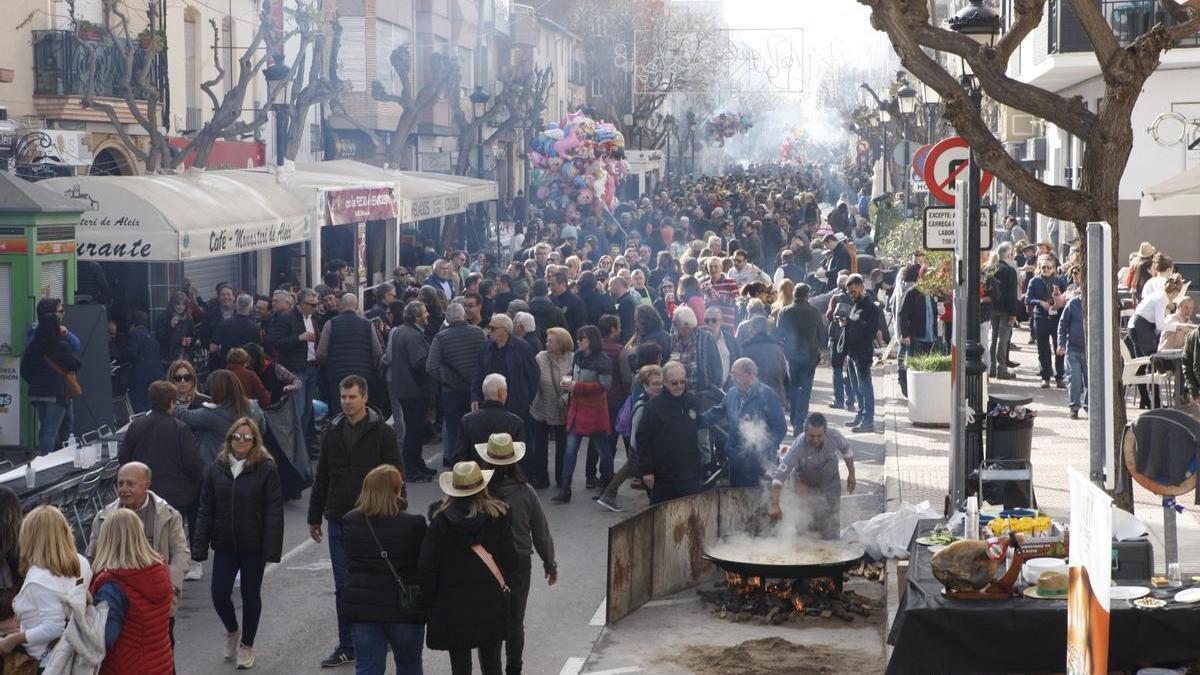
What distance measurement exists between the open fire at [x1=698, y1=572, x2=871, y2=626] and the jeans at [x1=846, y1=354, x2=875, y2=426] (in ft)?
24.2

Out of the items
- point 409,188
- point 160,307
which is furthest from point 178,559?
point 409,188

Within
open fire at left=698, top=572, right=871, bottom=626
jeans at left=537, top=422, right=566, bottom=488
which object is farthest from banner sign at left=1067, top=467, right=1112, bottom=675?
jeans at left=537, top=422, right=566, bottom=488

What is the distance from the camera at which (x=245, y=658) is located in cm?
987

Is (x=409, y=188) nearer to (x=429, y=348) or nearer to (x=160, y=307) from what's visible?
(x=160, y=307)

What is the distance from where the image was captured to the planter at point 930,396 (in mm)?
18422

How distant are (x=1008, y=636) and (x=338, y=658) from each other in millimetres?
4284

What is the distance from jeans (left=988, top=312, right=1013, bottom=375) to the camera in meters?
21.4

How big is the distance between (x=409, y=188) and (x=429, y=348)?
13.2 meters

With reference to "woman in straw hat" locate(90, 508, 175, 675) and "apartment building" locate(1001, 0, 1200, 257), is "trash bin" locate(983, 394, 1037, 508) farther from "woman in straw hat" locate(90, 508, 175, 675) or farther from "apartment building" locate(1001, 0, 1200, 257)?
"apartment building" locate(1001, 0, 1200, 257)

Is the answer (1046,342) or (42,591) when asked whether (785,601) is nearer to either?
(42,591)

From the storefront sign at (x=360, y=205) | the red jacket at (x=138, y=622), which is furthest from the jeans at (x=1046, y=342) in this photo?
the red jacket at (x=138, y=622)

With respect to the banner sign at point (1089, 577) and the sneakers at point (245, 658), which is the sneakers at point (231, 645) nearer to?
the sneakers at point (245, 658)

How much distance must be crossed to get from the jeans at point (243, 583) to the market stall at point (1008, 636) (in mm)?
4030

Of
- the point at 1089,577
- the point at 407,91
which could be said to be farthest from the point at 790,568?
the point at 407,91
